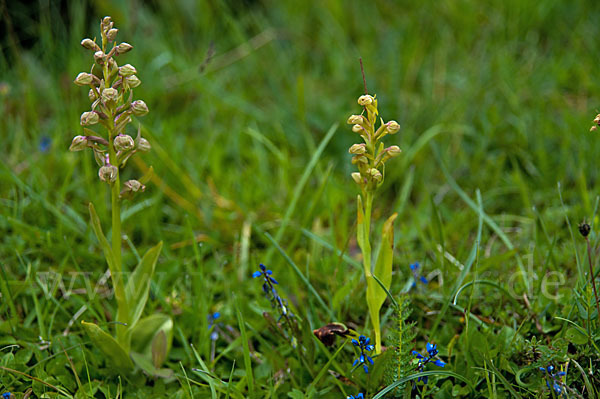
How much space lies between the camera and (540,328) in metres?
1.74

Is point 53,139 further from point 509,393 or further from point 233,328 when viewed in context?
point 509,393

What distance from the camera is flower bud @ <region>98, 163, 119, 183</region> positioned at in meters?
1.51

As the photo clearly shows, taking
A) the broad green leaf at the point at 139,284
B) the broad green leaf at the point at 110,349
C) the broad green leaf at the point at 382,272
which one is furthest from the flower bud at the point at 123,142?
the broad green leaf at the point at 382,272

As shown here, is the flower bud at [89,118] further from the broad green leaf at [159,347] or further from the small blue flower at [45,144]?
the small blue flower at [45,144]

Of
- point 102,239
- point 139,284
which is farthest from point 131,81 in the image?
point 139,284

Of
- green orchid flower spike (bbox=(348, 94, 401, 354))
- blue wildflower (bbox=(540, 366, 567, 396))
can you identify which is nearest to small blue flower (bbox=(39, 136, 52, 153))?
green orchid flower spike (bbox=(348, 94, 401, 354))

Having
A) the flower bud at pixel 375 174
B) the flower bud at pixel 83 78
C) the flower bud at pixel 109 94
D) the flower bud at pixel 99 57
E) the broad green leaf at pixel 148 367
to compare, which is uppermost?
the flower bud at pixel 99 57

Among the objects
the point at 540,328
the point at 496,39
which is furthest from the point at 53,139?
the point at 496,39

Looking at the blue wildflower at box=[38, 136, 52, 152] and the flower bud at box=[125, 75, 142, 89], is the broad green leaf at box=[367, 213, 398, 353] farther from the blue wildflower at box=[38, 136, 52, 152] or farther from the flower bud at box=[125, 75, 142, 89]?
the blue wildflower at box=[38, 136, 52, 152]

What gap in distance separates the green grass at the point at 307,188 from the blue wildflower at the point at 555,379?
37 mm

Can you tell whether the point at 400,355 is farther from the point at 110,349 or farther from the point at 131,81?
the point at 131,81

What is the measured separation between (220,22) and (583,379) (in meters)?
3.30

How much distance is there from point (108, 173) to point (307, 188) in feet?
4.05

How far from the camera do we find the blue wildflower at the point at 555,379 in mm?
1401
